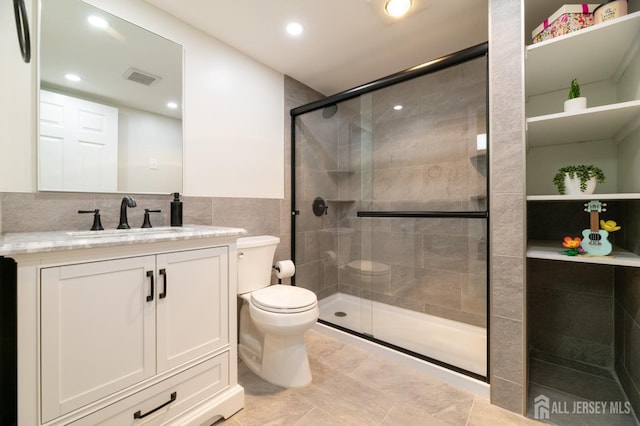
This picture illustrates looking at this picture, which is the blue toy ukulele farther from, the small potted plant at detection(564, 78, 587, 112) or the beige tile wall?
the small potted plant at detection(564, 78, 587, 112)

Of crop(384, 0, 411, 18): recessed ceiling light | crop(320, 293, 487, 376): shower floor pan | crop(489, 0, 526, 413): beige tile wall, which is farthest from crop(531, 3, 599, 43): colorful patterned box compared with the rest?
crop(320, 293, 487, 376): shower floor pan

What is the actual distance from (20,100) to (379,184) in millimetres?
2394

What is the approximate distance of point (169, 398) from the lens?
112 cm

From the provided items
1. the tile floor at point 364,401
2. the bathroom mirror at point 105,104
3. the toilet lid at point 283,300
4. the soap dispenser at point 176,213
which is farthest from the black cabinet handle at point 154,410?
the bathroom mirror at point 105,104

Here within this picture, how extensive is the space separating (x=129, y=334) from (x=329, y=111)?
2151 mm

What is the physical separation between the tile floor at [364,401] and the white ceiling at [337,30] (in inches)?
87.9

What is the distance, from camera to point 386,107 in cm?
242

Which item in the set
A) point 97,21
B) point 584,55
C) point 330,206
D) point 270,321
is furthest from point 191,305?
point 584,55

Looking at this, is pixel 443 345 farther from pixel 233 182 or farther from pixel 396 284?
pixel 233 182

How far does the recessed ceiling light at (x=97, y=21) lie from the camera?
1.36 metres

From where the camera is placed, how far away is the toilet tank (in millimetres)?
1738

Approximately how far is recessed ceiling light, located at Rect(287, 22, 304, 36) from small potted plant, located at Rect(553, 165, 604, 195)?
5.75 ft

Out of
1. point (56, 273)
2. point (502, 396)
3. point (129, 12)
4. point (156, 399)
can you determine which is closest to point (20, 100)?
point (129, 12)

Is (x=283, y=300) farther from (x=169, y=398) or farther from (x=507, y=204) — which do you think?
(x=507, y=204)
